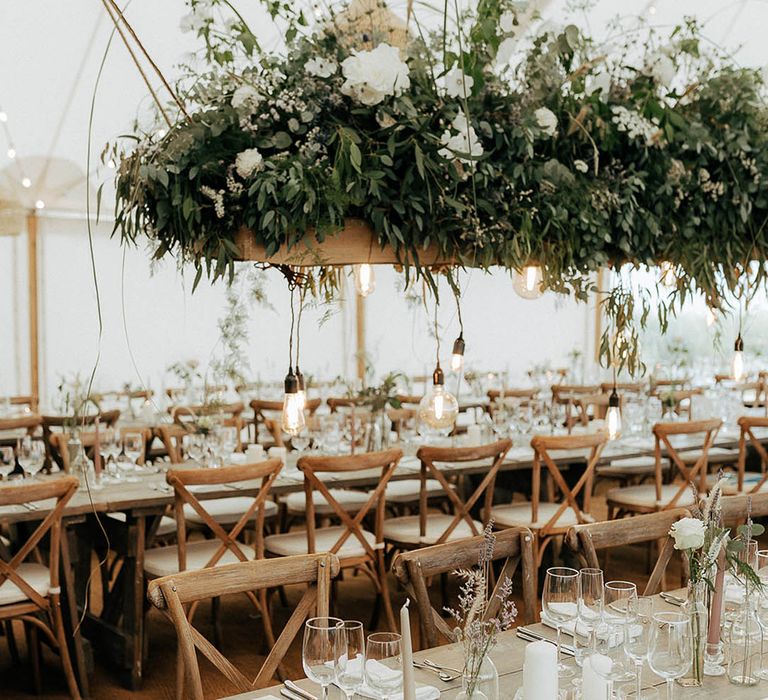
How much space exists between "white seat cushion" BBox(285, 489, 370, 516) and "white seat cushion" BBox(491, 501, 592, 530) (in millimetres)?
738

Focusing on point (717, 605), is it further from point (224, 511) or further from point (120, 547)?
point (224, 511)

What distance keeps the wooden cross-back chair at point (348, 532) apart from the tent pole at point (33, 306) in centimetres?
590

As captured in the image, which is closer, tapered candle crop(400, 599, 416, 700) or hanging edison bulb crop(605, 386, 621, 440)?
tapered candle crop(400, 599, 416, 700)

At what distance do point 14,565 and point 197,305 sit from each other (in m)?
7.02

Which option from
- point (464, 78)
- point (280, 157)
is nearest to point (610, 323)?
point (464, 78)

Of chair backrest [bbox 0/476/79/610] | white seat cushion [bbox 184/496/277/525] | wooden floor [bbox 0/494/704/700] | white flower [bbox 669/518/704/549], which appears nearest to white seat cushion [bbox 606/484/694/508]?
wooden floor [bbox 0/494/704/700]

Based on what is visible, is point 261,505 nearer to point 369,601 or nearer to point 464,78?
point 369,601

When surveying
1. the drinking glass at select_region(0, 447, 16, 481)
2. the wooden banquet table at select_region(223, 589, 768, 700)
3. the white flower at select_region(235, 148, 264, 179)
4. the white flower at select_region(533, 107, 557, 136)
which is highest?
the white flower at select_region(533, 107, 557, 136)

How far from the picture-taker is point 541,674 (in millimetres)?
1892

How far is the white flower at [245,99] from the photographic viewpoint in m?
2.12

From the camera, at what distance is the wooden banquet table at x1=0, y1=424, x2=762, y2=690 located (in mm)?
4129

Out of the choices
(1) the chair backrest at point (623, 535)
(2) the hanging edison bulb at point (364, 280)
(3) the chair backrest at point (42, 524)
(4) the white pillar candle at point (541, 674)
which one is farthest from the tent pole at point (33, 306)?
(4) the white pillar candle at point (541, 674)

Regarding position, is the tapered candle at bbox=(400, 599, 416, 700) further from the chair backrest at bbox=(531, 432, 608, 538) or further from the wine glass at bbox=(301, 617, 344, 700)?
the chair backrest at bbox=(531, 432, 608, 538)

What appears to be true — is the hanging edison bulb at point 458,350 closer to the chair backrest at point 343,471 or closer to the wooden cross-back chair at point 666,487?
the chair backrest at point 343,471
